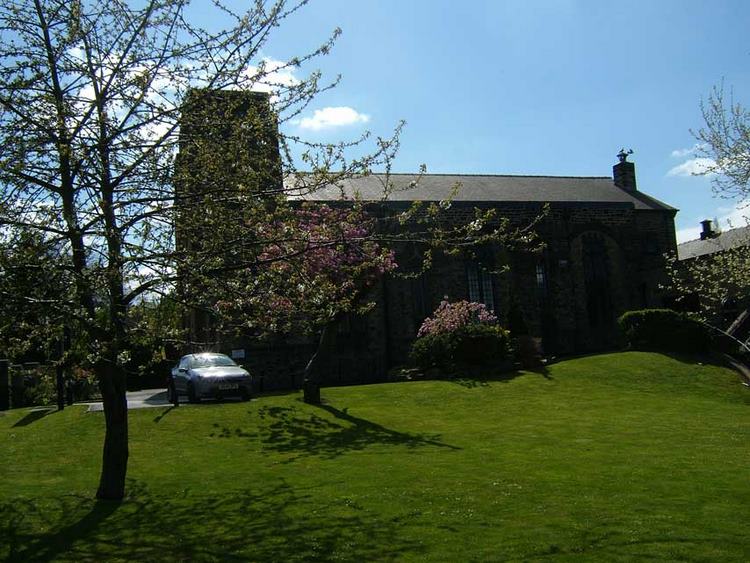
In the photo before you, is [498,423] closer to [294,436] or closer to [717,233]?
[294,436]

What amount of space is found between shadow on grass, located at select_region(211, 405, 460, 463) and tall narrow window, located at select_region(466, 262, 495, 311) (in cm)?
1694

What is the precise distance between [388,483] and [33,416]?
509 inches

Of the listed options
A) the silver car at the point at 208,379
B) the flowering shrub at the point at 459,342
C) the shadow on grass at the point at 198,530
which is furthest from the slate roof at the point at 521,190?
the shadow on grass at the point at 198,530

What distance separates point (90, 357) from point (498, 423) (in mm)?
11790

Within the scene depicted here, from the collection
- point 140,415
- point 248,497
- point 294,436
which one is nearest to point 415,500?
point 248,497

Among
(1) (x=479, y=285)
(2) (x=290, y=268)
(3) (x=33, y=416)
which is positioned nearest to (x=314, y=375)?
(3) (x=33, y=416)

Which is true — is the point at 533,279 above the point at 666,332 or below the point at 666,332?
above

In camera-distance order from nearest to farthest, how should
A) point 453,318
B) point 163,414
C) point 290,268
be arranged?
point 290,268, point 163,414, point 453,318

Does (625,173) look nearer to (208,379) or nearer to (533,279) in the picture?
(533,279)

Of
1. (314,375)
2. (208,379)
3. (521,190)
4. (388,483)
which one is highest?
(521,190)


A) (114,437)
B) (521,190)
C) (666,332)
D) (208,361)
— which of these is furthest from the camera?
(521,190)

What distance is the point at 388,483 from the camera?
32.5ft

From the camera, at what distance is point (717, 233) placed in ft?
64.3

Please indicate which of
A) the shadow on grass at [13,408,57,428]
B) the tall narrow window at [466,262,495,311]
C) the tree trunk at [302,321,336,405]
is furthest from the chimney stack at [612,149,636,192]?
the shadow on grass at [13,408,57,428]
